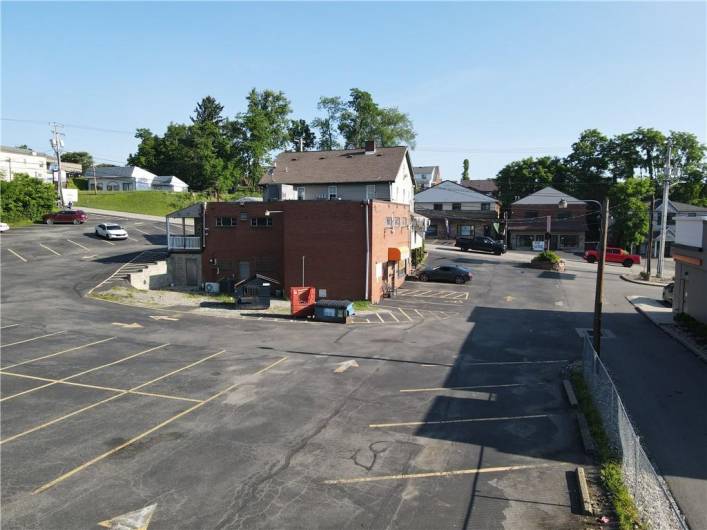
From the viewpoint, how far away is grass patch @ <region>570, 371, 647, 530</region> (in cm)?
1003

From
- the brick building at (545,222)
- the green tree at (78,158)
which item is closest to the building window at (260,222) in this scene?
the brick building at (545,222)

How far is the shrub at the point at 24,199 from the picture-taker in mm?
59062

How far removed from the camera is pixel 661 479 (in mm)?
11773

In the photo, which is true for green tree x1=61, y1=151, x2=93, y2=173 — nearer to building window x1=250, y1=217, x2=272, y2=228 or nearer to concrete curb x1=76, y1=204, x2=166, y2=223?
concrete curb x1=76, y1=204, x2=166, y2=223

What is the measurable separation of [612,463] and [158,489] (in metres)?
10.8

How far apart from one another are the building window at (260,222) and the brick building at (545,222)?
43.2 meters

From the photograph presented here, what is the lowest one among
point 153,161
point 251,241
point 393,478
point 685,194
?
point 393,478

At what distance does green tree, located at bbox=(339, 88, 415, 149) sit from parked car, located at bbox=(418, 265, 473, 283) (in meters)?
43.8

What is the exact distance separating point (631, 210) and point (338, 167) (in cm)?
3928

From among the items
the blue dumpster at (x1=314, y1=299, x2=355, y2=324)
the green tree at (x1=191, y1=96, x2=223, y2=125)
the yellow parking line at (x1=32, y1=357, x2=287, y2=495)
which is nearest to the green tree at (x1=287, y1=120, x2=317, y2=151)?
the green tree at (x1=191, y1=96, x2=223, y2=125)

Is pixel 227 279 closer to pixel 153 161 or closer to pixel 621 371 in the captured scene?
pixel 621 371

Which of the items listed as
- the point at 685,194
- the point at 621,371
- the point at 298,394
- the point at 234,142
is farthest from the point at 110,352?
the point at 685,194

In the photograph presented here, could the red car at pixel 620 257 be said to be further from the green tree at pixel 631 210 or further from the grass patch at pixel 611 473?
the grass patch at pixel 611 473

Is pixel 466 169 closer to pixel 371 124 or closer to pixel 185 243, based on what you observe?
pixel 371 124
